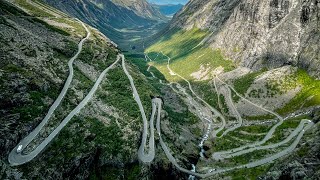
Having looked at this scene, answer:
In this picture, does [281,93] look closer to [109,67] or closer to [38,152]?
[109,67]

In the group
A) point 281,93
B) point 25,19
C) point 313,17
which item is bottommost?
point 25,19

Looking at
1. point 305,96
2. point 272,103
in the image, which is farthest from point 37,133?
point 305,96

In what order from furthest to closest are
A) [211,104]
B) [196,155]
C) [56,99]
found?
[211,104] → [196,155] → [56,99]

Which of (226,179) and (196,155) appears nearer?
(226,179)

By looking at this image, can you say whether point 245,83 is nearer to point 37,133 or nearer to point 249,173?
point 249,173

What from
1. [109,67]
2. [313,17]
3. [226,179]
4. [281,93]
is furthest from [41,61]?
[313,17]

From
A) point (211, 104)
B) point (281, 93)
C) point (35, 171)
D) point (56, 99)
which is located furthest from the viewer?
point (211, 104)

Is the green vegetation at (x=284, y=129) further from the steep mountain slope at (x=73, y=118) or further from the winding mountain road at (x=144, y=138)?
the winding mountain road at (x=144, y=138)

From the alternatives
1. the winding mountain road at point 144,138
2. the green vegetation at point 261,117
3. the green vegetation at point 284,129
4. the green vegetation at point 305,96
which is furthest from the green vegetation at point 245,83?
the winding mountain road at point 144,138

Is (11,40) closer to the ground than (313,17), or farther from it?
closer to the ground
